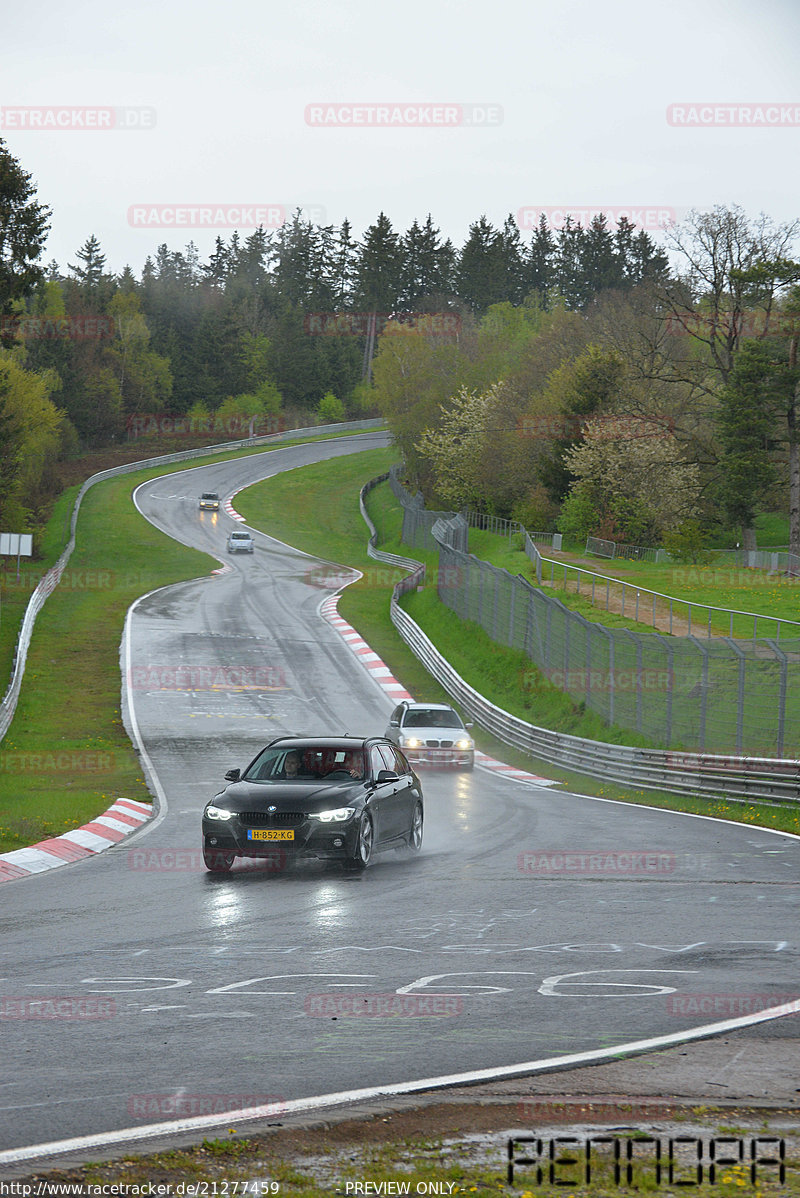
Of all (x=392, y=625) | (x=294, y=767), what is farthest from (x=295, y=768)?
(x=392, y=625)

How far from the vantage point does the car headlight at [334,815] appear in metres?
13.1

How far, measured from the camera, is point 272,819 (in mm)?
13133

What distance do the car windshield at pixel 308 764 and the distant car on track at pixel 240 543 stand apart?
58211 millimetres

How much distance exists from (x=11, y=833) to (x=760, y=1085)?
38.2 feet

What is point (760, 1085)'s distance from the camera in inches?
235

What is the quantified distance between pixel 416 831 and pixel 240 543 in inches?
2278

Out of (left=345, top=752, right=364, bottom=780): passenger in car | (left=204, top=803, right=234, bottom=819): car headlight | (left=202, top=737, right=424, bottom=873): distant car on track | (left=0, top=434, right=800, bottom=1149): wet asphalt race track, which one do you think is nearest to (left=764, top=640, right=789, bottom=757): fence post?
(left=0, top=434, right=800, bottom=1149): wet asphalt race track

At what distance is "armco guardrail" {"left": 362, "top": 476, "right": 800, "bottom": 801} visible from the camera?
20219 mm

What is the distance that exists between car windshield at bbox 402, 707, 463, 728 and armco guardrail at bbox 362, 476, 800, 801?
2185mm

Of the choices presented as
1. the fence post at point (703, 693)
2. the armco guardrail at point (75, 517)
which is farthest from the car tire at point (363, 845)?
the armco guardrail at point (75, 517)

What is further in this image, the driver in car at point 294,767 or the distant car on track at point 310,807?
the driver in car at point 294,767

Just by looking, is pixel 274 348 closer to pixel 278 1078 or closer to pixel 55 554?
pixel 55 554

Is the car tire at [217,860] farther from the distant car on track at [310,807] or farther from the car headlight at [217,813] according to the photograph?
the car headlight at [217,813]

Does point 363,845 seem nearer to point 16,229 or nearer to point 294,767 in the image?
point 294,767
